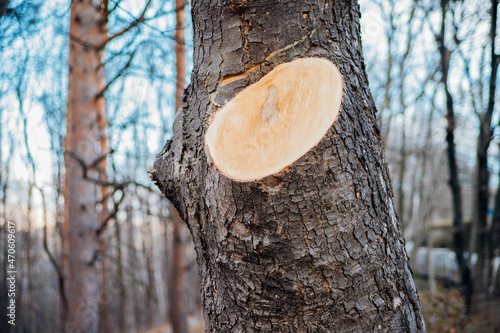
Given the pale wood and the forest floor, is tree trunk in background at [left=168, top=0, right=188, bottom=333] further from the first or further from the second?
the forest floor

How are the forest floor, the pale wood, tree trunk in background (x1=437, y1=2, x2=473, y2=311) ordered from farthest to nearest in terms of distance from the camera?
tree trunk in background (x1=437, y1=2, x2=473, y2=311) → the forest floor → the pale wood

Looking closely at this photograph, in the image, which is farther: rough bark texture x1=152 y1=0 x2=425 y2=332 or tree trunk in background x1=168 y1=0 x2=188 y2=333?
tree trunk in background x1=168 y1=0 x2=188 y2=333

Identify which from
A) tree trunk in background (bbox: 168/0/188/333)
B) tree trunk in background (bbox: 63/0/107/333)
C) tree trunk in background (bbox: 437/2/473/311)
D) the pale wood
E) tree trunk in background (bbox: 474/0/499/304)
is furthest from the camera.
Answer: tree trunk in background (bbox: 168/0/188/333)

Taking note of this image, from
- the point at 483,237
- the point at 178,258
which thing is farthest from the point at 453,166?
the point at 178,258

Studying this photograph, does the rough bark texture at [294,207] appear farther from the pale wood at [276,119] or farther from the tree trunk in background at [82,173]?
the tree trunk in background at [82,173]

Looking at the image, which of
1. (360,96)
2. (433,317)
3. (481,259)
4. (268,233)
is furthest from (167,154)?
(433,317)

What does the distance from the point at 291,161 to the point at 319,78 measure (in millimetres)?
325

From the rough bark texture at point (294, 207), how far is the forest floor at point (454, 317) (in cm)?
331

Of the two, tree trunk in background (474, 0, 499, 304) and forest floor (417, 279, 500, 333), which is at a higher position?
tree trunk in background (474, 0, 499, 304)

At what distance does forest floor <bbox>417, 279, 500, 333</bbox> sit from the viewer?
3.36m

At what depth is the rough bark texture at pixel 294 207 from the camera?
95 centimetres

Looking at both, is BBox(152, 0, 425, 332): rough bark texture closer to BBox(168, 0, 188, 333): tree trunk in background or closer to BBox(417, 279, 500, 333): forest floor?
BBox(417, 279, 500, 333): forest floor

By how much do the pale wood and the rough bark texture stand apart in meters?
0.04

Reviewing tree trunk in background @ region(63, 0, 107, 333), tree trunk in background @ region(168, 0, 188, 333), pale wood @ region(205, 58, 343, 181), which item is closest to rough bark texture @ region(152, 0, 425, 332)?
pale wood @ region(205, 58, 343, 181)
